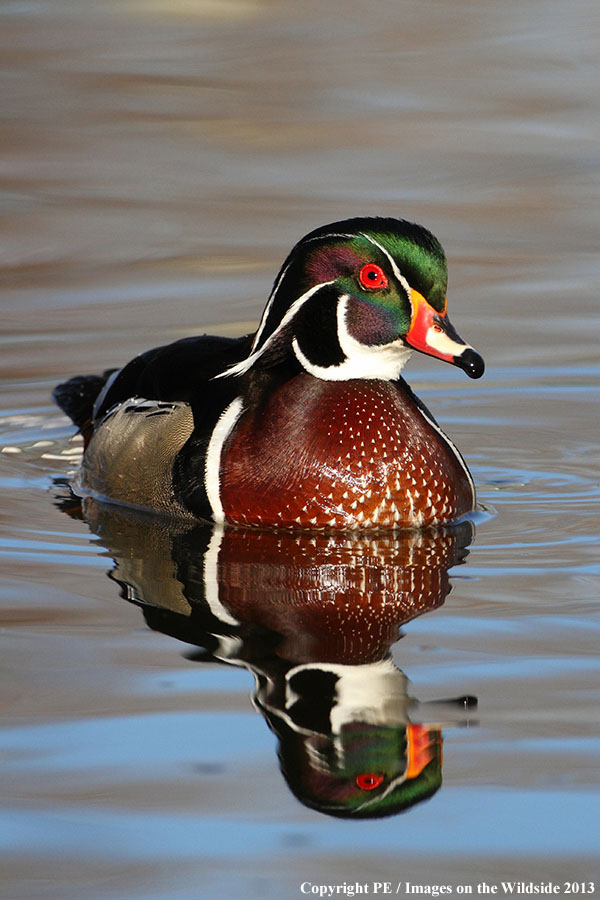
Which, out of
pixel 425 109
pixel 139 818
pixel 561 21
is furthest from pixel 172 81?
pixel 139 818

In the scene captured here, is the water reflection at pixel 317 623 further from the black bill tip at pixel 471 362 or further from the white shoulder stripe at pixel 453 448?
the black bill tip at pixel 471 362

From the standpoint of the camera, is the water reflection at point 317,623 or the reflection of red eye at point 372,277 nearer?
the water reflection at point 317,623

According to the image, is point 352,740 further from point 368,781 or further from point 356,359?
point 356,359

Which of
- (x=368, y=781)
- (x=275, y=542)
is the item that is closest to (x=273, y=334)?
(x=275, y=542)

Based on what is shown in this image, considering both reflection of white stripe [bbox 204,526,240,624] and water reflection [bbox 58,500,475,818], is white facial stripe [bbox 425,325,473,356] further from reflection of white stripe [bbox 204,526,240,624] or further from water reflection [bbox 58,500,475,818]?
reflection of white stripe [bbox 204,526,240,624]

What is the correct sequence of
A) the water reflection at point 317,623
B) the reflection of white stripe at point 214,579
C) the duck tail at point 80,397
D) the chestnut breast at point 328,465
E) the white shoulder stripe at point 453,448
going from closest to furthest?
the water reflection at point 317,623 < the reflection of white stripe at point 214,579 < the chestnut breast at point 328,465 < the white shoulder stripe at point 453,448 < the duck tail at point 80,397

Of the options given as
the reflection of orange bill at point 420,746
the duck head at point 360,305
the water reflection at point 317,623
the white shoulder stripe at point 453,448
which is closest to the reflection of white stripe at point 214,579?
the water reflection at point 317,623

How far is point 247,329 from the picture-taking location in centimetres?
907

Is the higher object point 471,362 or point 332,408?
point 471,362

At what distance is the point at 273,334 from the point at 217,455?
494 mm

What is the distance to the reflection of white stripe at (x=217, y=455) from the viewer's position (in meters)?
6.09

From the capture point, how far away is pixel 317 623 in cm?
506

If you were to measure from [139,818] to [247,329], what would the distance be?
17.9 feet

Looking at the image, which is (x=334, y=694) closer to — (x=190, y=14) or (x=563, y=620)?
(x=563, y=620)
